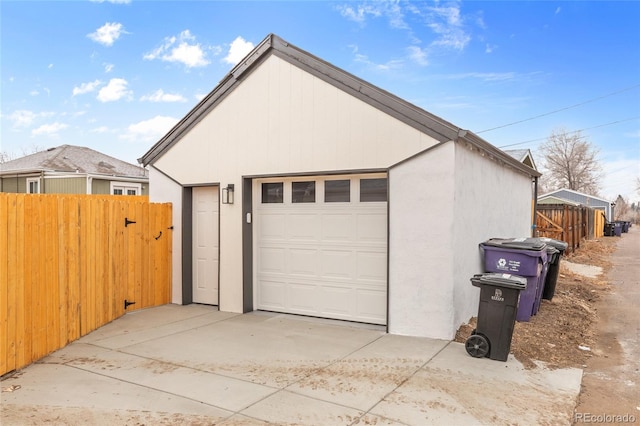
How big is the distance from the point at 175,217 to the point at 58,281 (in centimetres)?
285

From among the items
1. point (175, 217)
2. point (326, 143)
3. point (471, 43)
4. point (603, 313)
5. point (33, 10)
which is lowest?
point (603, 313)

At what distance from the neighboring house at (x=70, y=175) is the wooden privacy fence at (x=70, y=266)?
1164 centimetres

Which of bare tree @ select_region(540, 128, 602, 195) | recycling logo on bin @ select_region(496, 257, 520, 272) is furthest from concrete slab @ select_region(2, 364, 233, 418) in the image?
bare tree @ select_region(540, 128, 602, 195)

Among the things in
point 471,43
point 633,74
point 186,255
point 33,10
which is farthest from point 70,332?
point 633,74

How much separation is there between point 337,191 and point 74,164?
55.6ft

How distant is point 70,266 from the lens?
210 inches

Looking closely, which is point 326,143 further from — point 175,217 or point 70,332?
point 70,332

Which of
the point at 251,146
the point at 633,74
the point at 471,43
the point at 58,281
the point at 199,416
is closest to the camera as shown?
the point at 199,416

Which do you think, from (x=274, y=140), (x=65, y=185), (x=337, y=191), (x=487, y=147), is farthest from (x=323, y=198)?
(x=65, y=185)

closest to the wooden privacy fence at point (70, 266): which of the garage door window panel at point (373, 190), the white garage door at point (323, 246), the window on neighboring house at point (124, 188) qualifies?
the white garage door at point (323, 246)

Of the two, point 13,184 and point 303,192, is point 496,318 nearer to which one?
point 303,192

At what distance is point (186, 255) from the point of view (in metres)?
7.75

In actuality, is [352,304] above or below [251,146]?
below

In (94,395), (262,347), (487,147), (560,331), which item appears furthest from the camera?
(487,147)
